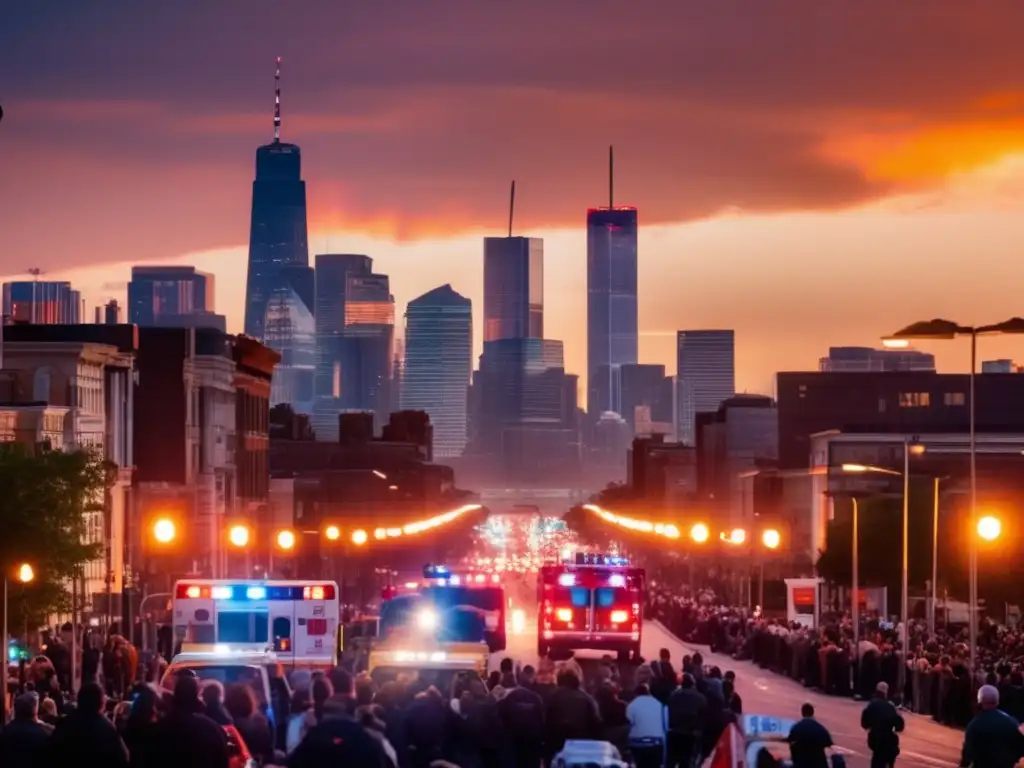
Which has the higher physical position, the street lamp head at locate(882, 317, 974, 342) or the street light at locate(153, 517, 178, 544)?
the street lamp head at locate(882, 317, 974, 342)

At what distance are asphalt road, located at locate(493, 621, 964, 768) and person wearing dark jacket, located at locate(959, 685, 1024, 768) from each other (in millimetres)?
14356

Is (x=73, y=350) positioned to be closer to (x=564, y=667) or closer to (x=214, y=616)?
(x=214, y=616)

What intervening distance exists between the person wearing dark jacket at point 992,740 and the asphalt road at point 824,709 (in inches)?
565

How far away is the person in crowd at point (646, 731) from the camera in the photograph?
35.9m

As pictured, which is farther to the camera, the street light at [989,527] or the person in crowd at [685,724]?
the street light at [989,527]

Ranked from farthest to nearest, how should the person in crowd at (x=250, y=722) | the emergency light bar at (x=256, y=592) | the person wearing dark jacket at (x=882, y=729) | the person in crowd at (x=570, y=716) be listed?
the emergency light bar at (x=256, y=592), the person wearing dark jacket at (x=882, y=729), the person in crowd at (x=570, y=716), the person in crowd at (x=250, y=722)

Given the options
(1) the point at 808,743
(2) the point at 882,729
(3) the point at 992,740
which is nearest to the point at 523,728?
(1) the point at 808,743

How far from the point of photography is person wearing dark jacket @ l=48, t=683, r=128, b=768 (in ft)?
79.6

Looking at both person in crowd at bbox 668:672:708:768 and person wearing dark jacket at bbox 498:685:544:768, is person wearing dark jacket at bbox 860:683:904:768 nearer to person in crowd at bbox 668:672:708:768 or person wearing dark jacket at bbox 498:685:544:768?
person in crowd at bbox 668:672:708:768

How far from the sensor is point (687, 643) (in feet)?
325

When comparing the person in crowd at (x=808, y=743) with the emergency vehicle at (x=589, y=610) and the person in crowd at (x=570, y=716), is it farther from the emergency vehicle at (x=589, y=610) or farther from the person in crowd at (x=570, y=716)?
the emergency vehicle at (x=589, y=610)

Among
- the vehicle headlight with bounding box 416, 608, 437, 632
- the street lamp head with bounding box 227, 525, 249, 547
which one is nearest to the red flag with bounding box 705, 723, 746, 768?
the vehicle headlight with bounding box 416, 608, 437, 632

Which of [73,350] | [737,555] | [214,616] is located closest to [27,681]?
[214,616]

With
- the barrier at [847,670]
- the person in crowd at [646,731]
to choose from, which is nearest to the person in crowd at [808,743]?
the person in crowd at [646,731]
